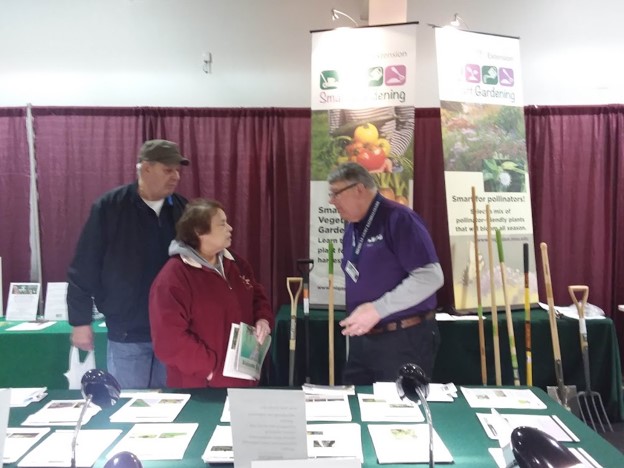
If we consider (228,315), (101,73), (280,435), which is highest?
(101,73)

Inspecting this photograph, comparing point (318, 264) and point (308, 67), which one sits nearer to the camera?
point (318, 264)

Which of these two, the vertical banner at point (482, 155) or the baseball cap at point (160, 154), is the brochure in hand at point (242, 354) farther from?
the vertical banner at point (482, 155)

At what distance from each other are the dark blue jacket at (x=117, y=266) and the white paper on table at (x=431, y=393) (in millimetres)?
1180

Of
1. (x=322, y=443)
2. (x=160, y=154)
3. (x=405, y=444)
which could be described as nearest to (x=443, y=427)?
(x=405, y=444)

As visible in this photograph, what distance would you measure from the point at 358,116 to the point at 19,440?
272cm

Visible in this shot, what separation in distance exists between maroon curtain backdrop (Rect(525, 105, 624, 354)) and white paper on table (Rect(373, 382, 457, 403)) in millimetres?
2420

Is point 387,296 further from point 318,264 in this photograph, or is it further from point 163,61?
point 163,61

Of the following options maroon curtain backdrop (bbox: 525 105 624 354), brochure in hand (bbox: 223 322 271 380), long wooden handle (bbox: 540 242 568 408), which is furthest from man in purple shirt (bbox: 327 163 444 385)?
maroon curtain backdrop (bbox: 525 105 624 354)

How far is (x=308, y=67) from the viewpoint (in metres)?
4.01

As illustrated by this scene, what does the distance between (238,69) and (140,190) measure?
2025 millimetres

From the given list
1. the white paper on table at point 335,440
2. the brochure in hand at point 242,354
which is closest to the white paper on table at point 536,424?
the white paper on table at point 335,440

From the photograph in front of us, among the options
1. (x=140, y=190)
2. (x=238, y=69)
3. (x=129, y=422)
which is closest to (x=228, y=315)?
(x=129, y=422)

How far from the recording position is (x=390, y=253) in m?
2.17

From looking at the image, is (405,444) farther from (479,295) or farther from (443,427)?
(479,295)
